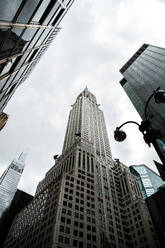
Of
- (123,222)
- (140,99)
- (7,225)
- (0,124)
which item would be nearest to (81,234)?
(123,222)

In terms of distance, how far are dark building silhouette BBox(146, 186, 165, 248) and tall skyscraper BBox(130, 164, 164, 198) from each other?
101502 millimetres

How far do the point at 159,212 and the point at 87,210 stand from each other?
86.0ft

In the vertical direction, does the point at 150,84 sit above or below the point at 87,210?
above

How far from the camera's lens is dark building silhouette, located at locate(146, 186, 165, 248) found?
54.5 m

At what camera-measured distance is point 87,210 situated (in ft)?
219

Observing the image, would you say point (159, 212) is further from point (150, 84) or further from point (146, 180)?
point (146, 180)

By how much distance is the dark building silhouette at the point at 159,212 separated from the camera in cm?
5452

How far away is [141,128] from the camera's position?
807 cm

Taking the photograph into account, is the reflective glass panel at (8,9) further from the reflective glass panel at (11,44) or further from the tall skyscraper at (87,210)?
the tall skyscraper at (87,210)

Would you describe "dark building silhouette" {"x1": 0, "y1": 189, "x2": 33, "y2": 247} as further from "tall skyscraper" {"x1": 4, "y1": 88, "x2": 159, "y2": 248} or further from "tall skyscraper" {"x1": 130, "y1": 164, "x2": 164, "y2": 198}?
"tall skyscraper" {"x1": 130, "y1": 164, "x2": 164, "y2": 198}

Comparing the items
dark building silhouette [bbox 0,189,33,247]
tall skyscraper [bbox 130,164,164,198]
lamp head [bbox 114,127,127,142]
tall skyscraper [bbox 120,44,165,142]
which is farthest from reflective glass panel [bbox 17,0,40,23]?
dark building silhouette [bbox 0,189,33,247]

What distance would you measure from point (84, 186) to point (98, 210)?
1133 cm

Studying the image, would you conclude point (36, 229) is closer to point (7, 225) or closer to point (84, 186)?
point (84, 186)

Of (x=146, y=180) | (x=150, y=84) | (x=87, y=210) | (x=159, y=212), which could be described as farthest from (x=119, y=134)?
(x=146, y=180)
